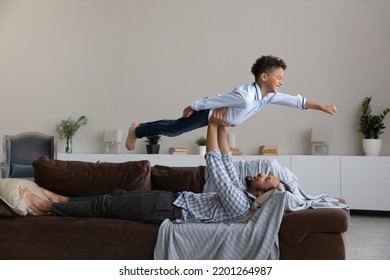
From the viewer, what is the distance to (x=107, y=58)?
22.2 feet

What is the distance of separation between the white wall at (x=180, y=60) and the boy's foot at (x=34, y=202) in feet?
11.3

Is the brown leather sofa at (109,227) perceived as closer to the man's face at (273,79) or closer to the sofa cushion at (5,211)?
the sofa cushion at (5,211)

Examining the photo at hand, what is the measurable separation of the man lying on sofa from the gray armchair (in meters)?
2.81

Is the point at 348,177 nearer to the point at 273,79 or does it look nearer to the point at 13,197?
the point at 273,79

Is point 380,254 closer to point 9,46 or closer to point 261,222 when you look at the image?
point 261,222

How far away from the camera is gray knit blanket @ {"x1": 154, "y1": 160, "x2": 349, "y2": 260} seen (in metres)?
2.52

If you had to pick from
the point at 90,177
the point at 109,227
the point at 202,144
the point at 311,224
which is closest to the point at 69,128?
the point at 202,144

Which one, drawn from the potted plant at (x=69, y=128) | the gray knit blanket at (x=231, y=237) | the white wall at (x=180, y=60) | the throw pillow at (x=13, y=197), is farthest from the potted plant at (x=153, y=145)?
the gray knit blanket at (x=231, y=237)

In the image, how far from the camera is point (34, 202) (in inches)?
122

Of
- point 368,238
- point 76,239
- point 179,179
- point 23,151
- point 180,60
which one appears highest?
point 180,60

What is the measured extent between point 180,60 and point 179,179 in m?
3.34

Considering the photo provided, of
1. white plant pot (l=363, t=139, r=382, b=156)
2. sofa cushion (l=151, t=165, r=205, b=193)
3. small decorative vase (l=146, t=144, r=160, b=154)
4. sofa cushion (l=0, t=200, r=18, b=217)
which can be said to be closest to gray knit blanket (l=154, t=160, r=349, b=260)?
sofa cushion (l=151, t=165, r=205, b=193)

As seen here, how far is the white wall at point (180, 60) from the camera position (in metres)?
5.90

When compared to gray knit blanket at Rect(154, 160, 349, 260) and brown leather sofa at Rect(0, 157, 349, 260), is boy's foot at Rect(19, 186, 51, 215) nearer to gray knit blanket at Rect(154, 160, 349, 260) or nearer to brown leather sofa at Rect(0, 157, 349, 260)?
brown leather sofa at Rect(0, 157, 349, 260)
